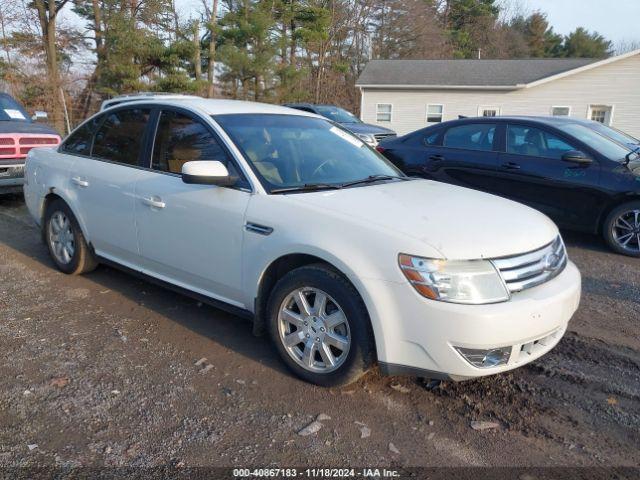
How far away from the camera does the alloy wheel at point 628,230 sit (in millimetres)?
6125

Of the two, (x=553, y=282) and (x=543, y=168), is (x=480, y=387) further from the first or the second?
(x=543, y=168)

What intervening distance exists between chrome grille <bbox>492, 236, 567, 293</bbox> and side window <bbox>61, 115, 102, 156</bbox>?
12.5ft

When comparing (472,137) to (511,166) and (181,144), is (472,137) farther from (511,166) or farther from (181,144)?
(181,144)

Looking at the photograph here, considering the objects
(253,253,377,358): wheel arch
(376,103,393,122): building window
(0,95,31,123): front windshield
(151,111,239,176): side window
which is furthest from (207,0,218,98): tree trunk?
(253,253,377,358): wheel arch

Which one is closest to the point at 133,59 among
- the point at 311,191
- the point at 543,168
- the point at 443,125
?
the point at 443,125

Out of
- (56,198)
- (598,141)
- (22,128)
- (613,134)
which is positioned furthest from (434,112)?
(56,198)

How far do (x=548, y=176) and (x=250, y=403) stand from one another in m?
4.94

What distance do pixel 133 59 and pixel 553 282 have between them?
2460cm

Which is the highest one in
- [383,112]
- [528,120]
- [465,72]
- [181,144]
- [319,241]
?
[465,72]

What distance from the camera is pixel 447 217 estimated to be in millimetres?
3135

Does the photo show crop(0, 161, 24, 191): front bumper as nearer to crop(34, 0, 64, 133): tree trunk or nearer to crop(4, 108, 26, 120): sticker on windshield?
crop(4, 108, 26, 120): sticker on windshield

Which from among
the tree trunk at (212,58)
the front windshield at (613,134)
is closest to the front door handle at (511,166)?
the front windshield at (613,134)

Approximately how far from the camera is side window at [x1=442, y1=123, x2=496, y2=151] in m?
7.08

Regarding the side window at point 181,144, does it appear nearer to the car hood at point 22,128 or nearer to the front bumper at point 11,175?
the front bumper at point 11,175
